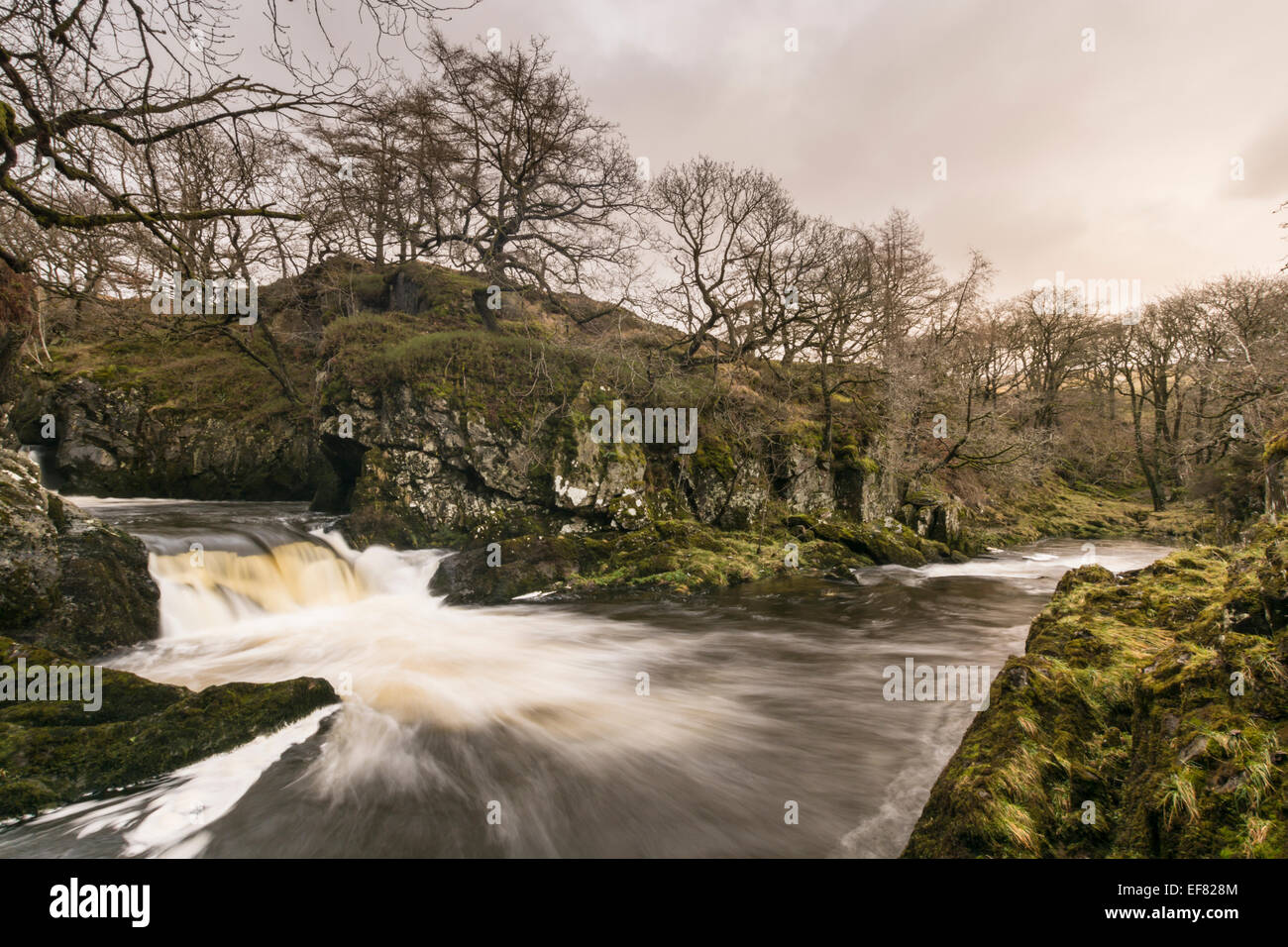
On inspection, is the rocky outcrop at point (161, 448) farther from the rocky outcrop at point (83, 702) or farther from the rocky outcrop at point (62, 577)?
the rocky outcrop at point (62, 577)

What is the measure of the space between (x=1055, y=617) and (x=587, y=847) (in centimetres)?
494

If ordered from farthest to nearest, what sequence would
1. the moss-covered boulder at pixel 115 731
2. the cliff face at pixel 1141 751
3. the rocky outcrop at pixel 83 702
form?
the rocky outcrop at pixel 83 702, the moss-covered boulder at pixel 115 731, the cliff face at pixel 1141 751

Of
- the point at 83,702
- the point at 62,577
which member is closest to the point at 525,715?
the point at 83,702

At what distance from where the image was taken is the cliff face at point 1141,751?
2369 millimetres

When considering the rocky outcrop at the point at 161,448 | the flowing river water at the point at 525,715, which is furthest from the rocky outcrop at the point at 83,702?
the rocky outcrop at the point at 161,448

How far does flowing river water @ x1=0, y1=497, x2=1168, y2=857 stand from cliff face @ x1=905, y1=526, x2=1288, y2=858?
1.38 meters

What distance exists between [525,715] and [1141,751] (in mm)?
5466

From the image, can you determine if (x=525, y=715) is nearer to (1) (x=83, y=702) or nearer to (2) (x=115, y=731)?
(2) (x=115, y=731)

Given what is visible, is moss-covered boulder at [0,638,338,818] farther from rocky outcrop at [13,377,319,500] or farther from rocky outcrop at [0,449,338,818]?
rocky outcrop at [13,377,319,500]

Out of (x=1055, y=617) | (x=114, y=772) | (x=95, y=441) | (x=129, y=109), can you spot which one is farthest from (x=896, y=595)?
(x=95, y=441)

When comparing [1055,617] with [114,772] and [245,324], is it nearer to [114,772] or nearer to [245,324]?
[114,772]

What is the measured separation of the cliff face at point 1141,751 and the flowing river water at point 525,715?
4.51 ft

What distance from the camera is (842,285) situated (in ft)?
57.5
